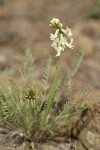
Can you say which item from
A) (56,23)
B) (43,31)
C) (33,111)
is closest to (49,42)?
(43,31)

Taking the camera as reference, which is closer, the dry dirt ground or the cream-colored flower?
the cream-colored flower

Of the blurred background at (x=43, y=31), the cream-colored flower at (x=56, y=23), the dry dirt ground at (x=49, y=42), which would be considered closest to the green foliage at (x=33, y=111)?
the dry dirt ground at (x=49, y=42)

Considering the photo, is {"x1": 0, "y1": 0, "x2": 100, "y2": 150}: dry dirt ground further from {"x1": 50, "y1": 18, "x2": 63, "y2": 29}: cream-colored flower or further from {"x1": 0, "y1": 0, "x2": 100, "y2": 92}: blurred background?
{"x1": 50, "y1": 18, "x2": 63, "y2": 29}: cream-colored flower

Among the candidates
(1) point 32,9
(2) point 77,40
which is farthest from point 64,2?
(2) point 77,40

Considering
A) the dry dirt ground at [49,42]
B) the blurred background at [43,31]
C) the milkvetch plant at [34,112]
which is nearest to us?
the milkvetch plant at [34,112]

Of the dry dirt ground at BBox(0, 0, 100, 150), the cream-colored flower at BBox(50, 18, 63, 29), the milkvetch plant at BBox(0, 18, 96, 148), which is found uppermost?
the dry dirt ground at BBox(0, 0, 100, 150)

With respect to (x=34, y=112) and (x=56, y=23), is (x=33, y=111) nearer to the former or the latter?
(x=34, y=112)

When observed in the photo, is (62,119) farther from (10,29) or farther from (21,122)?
Answer: (10,29)

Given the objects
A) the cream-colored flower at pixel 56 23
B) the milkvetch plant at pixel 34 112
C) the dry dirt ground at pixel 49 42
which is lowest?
the milkvetch plant at pixel 34 112

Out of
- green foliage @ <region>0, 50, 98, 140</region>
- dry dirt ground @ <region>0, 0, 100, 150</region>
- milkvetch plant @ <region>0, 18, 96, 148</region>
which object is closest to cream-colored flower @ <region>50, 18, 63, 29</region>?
milkvetch plant @ <region>0, 18, 96, 148</region>

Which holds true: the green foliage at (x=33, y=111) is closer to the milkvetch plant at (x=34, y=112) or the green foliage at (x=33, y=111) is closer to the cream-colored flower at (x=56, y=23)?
the milkvetch plant at (x=34, y=112)
